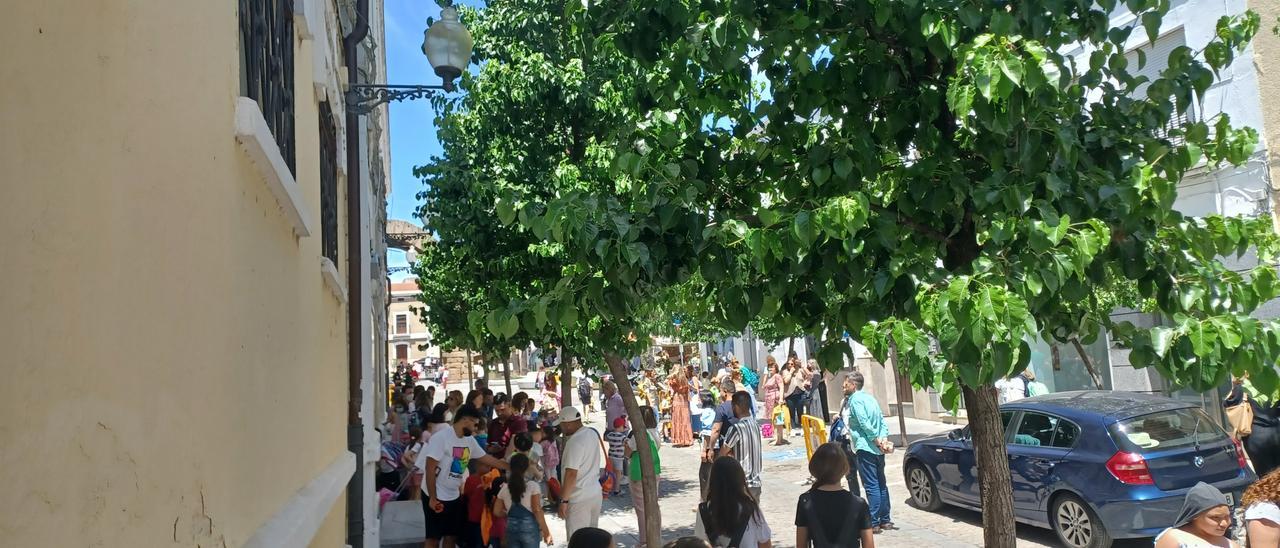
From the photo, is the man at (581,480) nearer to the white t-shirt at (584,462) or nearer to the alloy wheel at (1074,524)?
the white t-shirt at (584,462)

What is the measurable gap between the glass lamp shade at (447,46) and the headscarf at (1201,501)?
224 inches

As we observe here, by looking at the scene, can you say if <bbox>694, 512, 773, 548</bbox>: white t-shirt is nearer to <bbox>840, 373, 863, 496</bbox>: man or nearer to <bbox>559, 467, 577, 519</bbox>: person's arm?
<bbox>559, 467, 577, 519</bbox>: person's arm

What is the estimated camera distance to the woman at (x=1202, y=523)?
4641 millimetres

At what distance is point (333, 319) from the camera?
19.3 ft

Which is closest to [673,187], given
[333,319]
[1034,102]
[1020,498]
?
[1034,102]

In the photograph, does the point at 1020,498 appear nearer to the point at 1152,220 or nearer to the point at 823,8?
the point at 1152,220

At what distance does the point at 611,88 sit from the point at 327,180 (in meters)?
3.28

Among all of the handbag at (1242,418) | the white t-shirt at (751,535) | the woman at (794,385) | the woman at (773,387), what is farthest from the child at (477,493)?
the woman at (773,387)

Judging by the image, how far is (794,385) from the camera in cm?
1920

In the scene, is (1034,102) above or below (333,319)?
above

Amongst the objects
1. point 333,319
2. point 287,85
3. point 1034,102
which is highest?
point 287,85

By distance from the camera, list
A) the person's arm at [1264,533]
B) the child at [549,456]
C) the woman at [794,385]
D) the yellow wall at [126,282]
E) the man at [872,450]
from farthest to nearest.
Result: 1. the woman at [794,385]
2. the child at [549,456]
3. the man at [872,450]
4. the person's arm at [1264,533]
5. the yellow wall at [126,282]

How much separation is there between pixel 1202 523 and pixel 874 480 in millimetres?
5819

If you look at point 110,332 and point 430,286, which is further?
point 430,286
